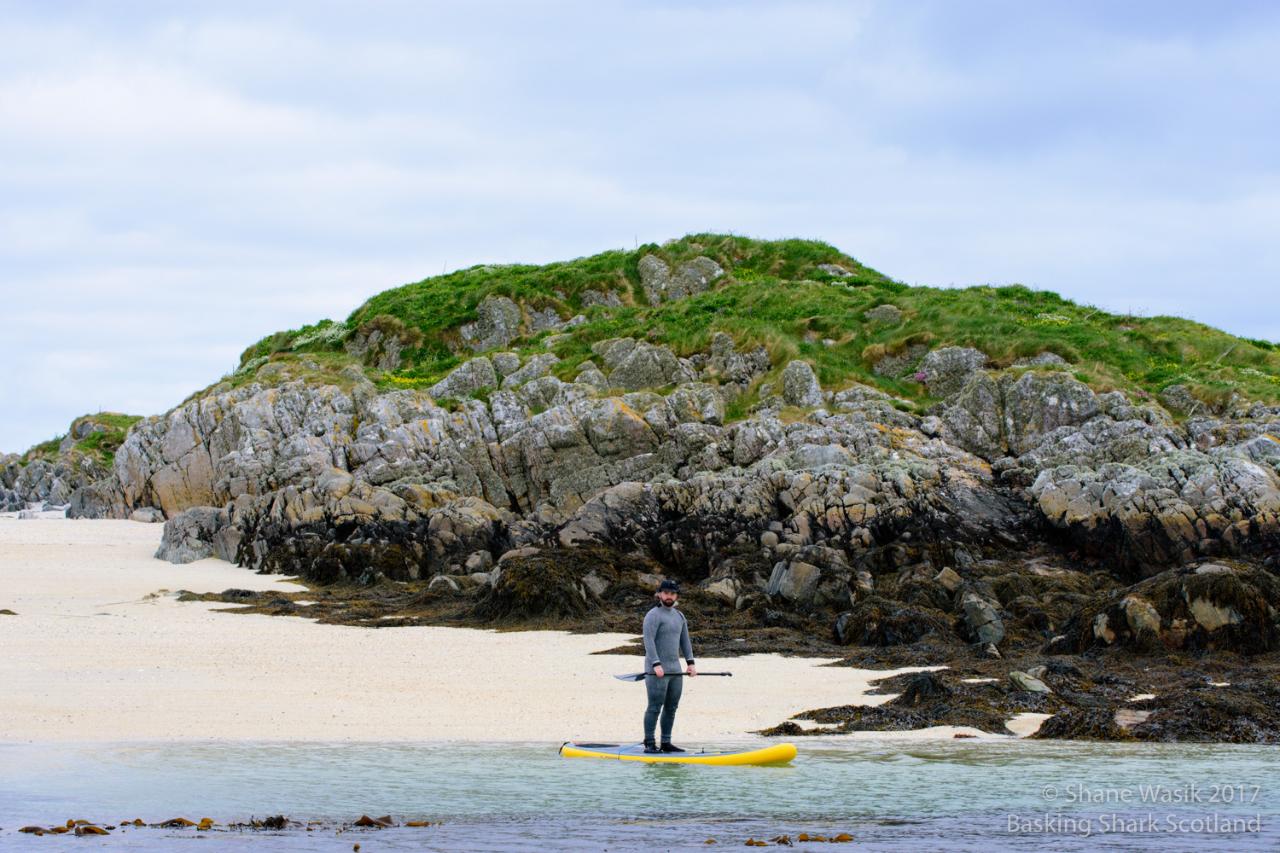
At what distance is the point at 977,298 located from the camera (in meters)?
43.7

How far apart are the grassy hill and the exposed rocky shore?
103 cm

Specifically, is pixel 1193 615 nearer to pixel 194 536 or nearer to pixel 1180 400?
pixel 1180 400

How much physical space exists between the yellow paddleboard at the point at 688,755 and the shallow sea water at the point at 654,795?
0.35 feet

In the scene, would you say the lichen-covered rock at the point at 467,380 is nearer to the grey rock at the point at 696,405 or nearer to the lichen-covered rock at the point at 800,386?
the grey rock at the point at 696,405

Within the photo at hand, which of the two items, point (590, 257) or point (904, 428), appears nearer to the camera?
point (904, 428)

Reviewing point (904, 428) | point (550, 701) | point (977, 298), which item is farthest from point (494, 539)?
point (977, 298)

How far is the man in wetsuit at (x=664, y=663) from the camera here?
37.9 ft

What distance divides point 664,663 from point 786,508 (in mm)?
15807

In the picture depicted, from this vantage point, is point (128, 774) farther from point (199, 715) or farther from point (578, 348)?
point (578, 348)

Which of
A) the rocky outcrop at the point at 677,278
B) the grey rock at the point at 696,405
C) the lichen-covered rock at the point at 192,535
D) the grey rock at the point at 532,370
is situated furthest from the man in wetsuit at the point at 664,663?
the rocky outcrop at the point at 677,278

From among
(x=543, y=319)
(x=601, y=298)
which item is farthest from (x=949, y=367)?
(x=601, y=298)

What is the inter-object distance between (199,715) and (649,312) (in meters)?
32.2

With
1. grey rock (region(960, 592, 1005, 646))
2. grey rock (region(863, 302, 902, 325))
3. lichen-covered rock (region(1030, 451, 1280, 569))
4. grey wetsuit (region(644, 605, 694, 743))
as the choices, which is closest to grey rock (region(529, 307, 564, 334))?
grey rock (region(863, 302, 902, 325))

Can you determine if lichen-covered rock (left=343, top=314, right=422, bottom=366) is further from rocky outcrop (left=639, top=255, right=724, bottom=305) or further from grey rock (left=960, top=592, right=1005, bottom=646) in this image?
grey rock (left=960, top=592, right=1005, bottom=646)
